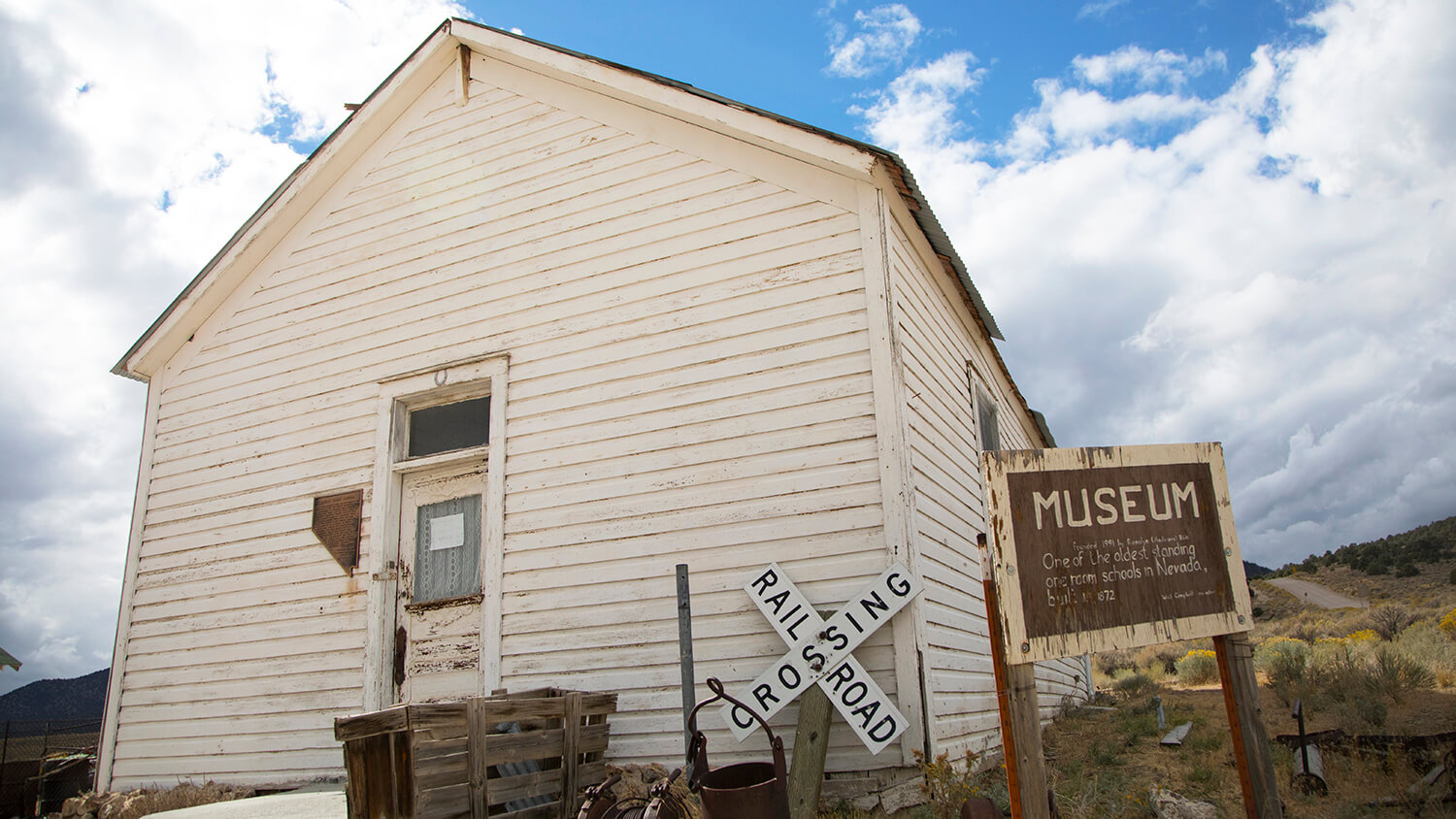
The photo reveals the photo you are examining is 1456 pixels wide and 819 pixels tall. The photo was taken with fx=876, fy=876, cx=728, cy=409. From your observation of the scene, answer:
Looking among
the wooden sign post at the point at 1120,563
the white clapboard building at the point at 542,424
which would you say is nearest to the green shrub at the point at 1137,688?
the white clapboard building at the point at 542,424

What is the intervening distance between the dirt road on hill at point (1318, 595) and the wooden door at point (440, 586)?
3001 cm

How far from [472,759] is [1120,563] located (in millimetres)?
3222

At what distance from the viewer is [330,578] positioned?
7348 millimetres

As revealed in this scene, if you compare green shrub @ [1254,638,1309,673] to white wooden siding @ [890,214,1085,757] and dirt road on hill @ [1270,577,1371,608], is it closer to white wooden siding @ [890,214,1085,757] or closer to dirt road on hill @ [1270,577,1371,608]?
white wooden siding @ [890,214,1085,757]

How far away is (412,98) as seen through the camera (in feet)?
27.5

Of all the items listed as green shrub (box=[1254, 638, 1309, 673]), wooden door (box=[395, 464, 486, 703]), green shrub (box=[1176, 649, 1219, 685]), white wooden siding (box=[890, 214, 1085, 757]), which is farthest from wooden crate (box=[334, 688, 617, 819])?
green shrub (box=[1176, 649, 1219, 685])

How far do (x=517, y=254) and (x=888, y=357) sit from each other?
3.38 metres

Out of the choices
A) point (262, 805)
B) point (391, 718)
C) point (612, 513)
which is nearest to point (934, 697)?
point (612, 513)

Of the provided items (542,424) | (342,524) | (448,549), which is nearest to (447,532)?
(448,549)

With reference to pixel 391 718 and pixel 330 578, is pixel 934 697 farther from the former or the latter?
pixel 330 578

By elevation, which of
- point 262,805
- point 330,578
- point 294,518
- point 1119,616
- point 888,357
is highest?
point 888,357

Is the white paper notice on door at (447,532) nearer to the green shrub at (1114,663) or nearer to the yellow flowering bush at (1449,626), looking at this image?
the green shrub at (1114,663)

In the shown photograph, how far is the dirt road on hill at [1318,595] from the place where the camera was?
29294 mm

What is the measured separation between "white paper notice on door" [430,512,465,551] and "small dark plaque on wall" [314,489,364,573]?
0.67m
